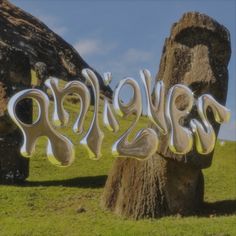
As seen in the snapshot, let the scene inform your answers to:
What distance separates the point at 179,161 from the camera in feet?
70.6

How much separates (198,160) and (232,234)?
312cm

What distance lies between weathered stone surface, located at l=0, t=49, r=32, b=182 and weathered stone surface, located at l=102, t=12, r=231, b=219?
5036mm

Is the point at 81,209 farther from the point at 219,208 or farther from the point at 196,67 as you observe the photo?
the point at 196,67

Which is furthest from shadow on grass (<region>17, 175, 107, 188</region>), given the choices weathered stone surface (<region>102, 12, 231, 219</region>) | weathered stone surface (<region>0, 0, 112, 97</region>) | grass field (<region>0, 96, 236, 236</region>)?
weathered stone surface (<region>0, 0, 112, 97</region>)

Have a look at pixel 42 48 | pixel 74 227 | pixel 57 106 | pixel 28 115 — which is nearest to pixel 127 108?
pixel 57 106

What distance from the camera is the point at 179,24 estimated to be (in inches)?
902

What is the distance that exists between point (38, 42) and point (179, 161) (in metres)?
92.2

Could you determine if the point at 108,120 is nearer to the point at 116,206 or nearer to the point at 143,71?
the point at 143,71

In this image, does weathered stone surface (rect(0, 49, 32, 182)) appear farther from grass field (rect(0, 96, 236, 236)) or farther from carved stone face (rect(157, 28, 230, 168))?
carved stone face (rect(157, 28, 230, 168))

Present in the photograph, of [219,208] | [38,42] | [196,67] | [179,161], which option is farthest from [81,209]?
[38,42]

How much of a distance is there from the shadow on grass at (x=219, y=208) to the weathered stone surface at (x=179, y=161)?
1.31 feet

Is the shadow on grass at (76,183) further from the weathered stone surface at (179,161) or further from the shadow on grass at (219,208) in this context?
the shadow on grass at (219,208)

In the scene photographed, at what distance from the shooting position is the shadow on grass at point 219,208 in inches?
878

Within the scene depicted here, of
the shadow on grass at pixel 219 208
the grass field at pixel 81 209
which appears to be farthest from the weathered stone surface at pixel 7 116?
the shadow on grass at pixel 219 208
